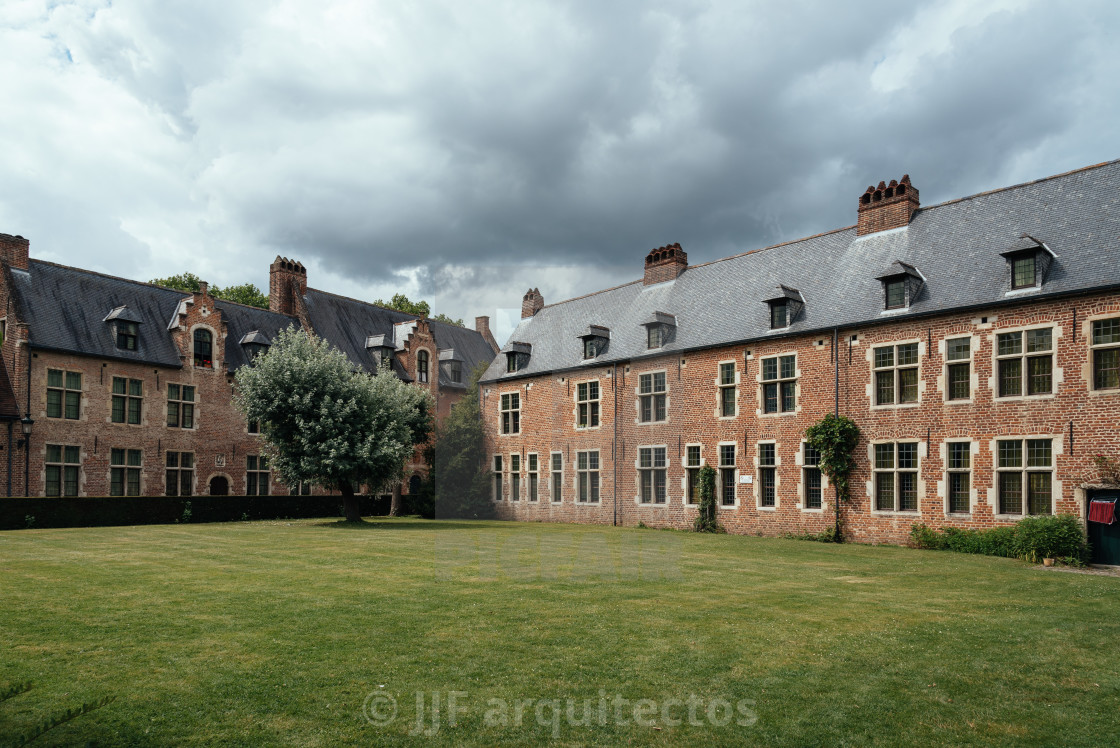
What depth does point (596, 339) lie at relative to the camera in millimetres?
32594

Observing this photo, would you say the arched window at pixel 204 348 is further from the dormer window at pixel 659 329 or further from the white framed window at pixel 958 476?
the white framed window at pixel 958 476

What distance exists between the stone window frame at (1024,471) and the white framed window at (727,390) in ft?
27.8

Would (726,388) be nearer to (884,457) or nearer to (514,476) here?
(884,457)

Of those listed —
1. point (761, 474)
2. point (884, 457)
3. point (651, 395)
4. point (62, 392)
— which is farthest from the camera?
point (62, 392)

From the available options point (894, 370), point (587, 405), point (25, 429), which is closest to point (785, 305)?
Answer: point (894, 370)

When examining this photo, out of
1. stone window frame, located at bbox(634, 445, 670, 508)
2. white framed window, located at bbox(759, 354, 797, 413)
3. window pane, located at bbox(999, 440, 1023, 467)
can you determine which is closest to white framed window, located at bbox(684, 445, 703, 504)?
stone window frame, located at bbox(634, 445, 670, 508)

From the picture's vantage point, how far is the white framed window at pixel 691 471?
28047 millimetres

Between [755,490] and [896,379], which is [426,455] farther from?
[896,379]

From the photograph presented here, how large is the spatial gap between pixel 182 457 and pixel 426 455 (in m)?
11.5

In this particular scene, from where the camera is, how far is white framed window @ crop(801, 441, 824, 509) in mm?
24406

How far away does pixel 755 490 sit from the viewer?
1022 inches

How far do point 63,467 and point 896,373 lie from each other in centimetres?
3141

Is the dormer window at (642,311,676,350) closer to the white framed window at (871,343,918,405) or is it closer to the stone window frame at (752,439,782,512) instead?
the stone window frame at (752,439,782,512)

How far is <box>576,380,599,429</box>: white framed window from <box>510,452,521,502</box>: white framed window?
4.53m
